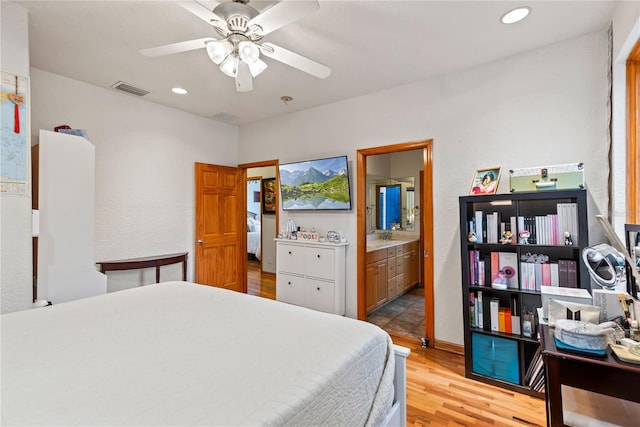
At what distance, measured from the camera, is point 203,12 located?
4.85ft

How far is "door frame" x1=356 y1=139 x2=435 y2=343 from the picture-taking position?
113 inches

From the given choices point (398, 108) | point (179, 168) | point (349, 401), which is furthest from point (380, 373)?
point (179, 168)

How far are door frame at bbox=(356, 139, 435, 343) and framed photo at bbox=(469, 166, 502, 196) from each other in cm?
44

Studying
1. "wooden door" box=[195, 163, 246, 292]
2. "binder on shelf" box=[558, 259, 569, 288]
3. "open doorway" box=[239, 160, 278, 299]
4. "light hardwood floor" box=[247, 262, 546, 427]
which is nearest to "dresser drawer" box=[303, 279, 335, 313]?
"light hardwood floor" box=[247, 262, 546, 427]

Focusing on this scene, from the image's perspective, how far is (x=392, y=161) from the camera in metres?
5.22

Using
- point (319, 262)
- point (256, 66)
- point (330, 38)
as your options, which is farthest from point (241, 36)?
point (319, 262)

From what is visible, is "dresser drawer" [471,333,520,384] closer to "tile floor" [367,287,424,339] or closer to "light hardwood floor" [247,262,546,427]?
"light hardwood floor" [247,262,546,427]

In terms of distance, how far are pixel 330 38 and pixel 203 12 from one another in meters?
1.04

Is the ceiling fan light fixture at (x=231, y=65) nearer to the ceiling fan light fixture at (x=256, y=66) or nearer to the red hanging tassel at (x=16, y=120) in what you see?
the ceiling fan light fixture at (x=256, y=66)

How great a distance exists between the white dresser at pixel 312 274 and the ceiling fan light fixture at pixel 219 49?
2195mm

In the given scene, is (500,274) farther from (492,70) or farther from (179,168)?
(179,168)

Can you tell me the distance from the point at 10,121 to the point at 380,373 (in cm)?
267

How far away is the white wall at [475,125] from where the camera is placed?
2.18 m

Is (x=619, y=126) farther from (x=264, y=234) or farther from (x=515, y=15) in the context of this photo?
(x=264, y=234)
